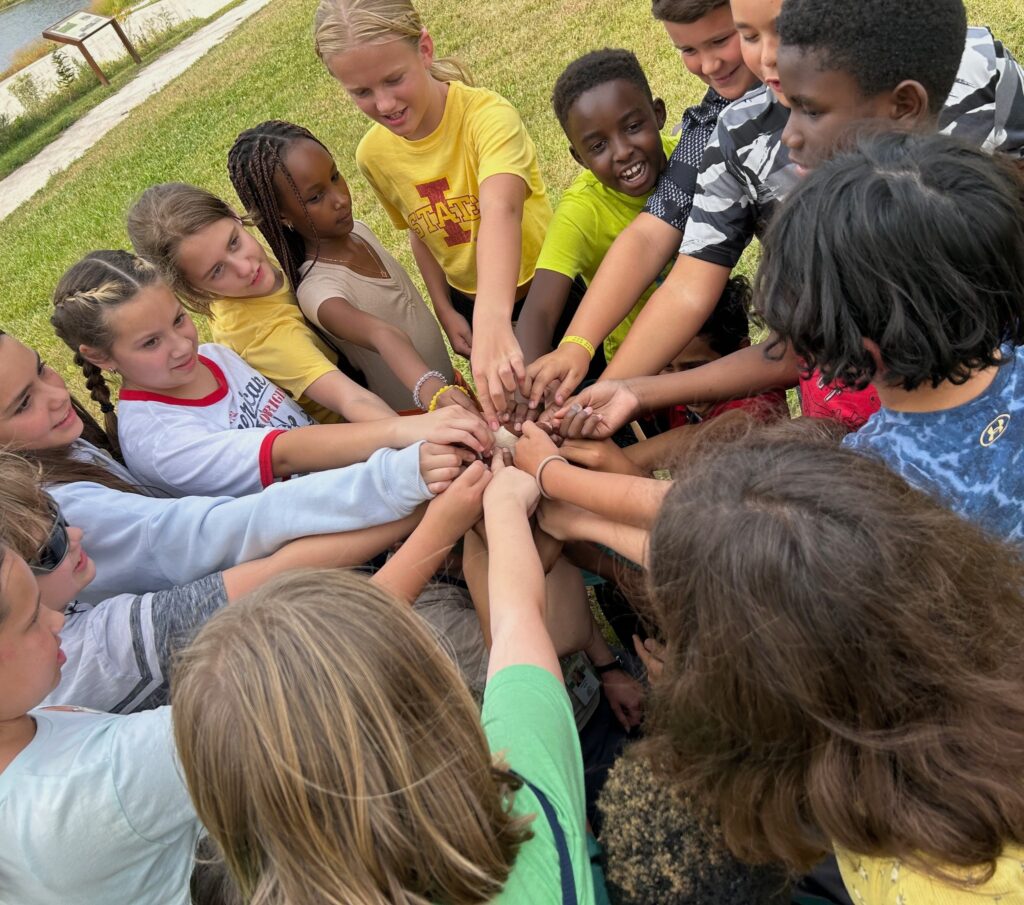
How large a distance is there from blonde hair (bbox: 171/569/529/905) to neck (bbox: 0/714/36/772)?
17.1 inches

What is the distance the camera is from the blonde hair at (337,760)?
42.6 inches

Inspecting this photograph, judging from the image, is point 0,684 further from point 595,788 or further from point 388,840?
point 595,788

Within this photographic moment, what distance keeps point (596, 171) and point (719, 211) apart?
66cm

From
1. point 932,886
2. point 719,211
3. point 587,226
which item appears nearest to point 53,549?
point 932,886

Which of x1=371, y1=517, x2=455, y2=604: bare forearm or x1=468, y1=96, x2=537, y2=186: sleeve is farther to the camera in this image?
x1=468, y1=96, x2=537, y2=186: sleeve

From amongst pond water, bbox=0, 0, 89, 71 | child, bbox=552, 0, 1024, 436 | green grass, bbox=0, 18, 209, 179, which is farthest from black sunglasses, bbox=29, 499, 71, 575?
pond water, bbox=0, 0, 89, 71

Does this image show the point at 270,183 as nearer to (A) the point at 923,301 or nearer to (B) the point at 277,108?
(A) the point at 923,301

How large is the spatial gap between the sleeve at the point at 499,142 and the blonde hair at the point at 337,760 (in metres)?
1.95

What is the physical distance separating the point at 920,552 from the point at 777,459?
0.76 feet

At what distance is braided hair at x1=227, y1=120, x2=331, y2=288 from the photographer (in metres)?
2.77

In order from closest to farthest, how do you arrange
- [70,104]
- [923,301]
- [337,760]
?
1. [337,760]
2. [923,301]
3. [70,104]

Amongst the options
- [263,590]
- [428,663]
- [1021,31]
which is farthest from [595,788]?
[1021,31]

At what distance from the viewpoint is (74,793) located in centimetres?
134

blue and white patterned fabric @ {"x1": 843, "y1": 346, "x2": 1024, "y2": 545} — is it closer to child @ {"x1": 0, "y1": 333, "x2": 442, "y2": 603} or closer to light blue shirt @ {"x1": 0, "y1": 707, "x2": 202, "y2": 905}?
child @ {"x1": 0, "y1": 333, "x2": 442, "y2": 603}
